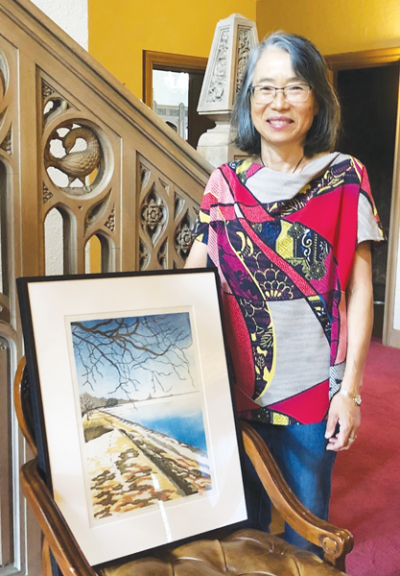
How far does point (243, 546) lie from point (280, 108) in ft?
3.31

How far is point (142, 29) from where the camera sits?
5.84 m

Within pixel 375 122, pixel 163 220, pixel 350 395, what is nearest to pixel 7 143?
pixel 163 220

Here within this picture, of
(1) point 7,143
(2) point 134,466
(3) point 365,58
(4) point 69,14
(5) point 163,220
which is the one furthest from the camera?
(3) point 365,58

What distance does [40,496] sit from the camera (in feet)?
3.85

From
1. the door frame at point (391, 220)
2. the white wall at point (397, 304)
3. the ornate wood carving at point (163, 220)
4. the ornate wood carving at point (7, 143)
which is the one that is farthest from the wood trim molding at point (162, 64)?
the ornate wood carving at point (7, 143)

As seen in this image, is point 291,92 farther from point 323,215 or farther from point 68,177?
point 68,177

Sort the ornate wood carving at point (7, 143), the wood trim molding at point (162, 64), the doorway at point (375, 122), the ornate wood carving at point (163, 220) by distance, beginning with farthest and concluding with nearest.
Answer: the doorway at point (375, 122) < the wood trim molding at point (162, 64) < the ornate wood carving at point (163, 220) < the ornate wood carving at point (7, 143)

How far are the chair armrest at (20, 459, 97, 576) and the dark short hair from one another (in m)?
0.97

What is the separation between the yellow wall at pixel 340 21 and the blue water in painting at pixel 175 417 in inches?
194

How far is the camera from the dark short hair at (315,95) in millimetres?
1475

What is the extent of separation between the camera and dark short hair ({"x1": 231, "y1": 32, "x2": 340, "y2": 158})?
1.47 m

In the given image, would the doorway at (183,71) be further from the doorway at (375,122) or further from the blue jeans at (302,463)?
the blue jeans at (302,463)


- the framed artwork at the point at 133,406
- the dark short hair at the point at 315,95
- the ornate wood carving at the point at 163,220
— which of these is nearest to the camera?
the framed artwork at the point at 133,406

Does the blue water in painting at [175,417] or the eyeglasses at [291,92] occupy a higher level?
the eyeglasses at [291,92]
